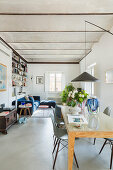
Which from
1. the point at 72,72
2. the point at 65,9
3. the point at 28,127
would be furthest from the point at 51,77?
the point at 65,9

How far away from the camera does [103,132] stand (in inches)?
59.2

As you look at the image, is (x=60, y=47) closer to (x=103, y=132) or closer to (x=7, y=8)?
(x=7, y=8)

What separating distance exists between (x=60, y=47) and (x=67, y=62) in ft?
9.55

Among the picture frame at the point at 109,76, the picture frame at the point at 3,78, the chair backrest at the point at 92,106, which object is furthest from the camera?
the picture frame at the point at 3,78

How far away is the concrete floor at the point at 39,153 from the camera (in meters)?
1.87

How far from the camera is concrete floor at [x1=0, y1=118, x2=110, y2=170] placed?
1.87 m

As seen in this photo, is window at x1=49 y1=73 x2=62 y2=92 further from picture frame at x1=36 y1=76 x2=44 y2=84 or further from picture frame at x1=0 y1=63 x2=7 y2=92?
picture frame at x1=0 y1=63 x2=7 y2=92

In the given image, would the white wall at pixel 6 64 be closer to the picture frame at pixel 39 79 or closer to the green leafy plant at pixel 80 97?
the green leafy plant at pixel 80 97

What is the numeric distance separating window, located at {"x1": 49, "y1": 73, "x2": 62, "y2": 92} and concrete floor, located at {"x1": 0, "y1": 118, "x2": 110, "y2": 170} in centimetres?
459

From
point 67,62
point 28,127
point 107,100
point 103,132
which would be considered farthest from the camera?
point 67,62

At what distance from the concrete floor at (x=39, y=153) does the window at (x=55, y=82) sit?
15.1 feet

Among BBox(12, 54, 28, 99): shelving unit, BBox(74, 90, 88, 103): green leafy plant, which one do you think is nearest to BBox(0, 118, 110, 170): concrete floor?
BBox(74, 90, 88, 103): green leafy plant

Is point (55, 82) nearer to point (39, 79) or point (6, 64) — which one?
point (39, 79)

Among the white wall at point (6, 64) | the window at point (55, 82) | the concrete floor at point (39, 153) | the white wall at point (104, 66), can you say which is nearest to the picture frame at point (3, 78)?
the white wall at point (6, 64)
